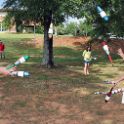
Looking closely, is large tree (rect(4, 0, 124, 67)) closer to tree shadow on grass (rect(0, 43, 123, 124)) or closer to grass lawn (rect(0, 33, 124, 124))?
grass lawn (rect(0, 33, 124, 124))

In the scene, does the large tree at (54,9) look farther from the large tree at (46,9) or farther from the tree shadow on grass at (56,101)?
the tree shadow on grass at (56,101)

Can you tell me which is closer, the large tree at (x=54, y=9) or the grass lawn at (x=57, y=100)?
the grass lawn at (x=57, y=100)

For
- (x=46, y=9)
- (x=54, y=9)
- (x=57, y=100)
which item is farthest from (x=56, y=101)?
(x=46, y=9)

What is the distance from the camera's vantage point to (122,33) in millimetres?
38562

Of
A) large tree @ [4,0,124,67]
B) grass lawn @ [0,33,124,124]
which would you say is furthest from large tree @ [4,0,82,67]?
grass lawn @ [0,33,124,124]

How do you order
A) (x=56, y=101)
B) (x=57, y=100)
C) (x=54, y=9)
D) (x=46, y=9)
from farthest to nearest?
1. (x=46, y=9)
2. (x=54, y=9)
3. (x=57, y=100)
4. (x=56, y=101)

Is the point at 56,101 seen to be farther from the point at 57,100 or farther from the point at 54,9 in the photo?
the point at 54,9

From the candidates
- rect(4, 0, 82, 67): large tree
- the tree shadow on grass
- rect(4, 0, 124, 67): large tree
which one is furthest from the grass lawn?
rect(4, 0, 124, 67): large tree

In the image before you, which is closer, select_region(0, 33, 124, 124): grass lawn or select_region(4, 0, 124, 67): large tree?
select_region(0, 33, 124, 124): grass lawn

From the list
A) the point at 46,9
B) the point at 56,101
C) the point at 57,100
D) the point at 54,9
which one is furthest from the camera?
the point at 46,9

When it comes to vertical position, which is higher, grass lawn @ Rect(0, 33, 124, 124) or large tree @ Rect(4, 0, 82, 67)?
large tree @ Rect(4, 0, 82, 67)

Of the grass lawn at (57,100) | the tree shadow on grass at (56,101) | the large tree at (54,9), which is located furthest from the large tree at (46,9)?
the tree shadow on grass at (56,101)

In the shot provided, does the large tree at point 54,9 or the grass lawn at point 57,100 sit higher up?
the large tree at point 54,9

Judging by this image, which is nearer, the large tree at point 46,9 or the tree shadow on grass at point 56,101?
the tree shadow on grass at point 56,101
